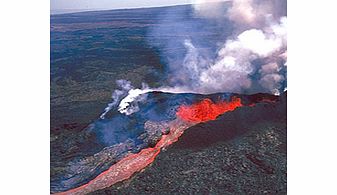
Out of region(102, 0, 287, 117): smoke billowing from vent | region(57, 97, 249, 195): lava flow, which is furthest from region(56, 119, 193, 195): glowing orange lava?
region(102, 0, 287, 117): smoke billowing from vent

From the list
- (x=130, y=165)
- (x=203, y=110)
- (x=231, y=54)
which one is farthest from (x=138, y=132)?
(x=231, y=54)

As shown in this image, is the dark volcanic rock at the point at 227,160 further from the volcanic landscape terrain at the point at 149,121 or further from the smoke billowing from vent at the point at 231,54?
the smoke billowing from vent at the point at 231,54

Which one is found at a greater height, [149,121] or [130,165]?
[149,121]

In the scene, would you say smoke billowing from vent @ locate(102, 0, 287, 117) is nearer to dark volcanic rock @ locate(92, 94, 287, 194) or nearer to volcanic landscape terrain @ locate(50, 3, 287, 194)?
volcanic landscape terrain @ locate(50, 3, 287, 194)

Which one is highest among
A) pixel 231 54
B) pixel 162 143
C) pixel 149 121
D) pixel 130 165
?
pixel 231 54

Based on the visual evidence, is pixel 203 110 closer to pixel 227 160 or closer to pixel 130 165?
pixel 227 160

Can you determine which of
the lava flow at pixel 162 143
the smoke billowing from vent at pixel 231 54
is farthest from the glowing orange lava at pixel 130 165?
the smoke billowing from vent at pixel 231 54
